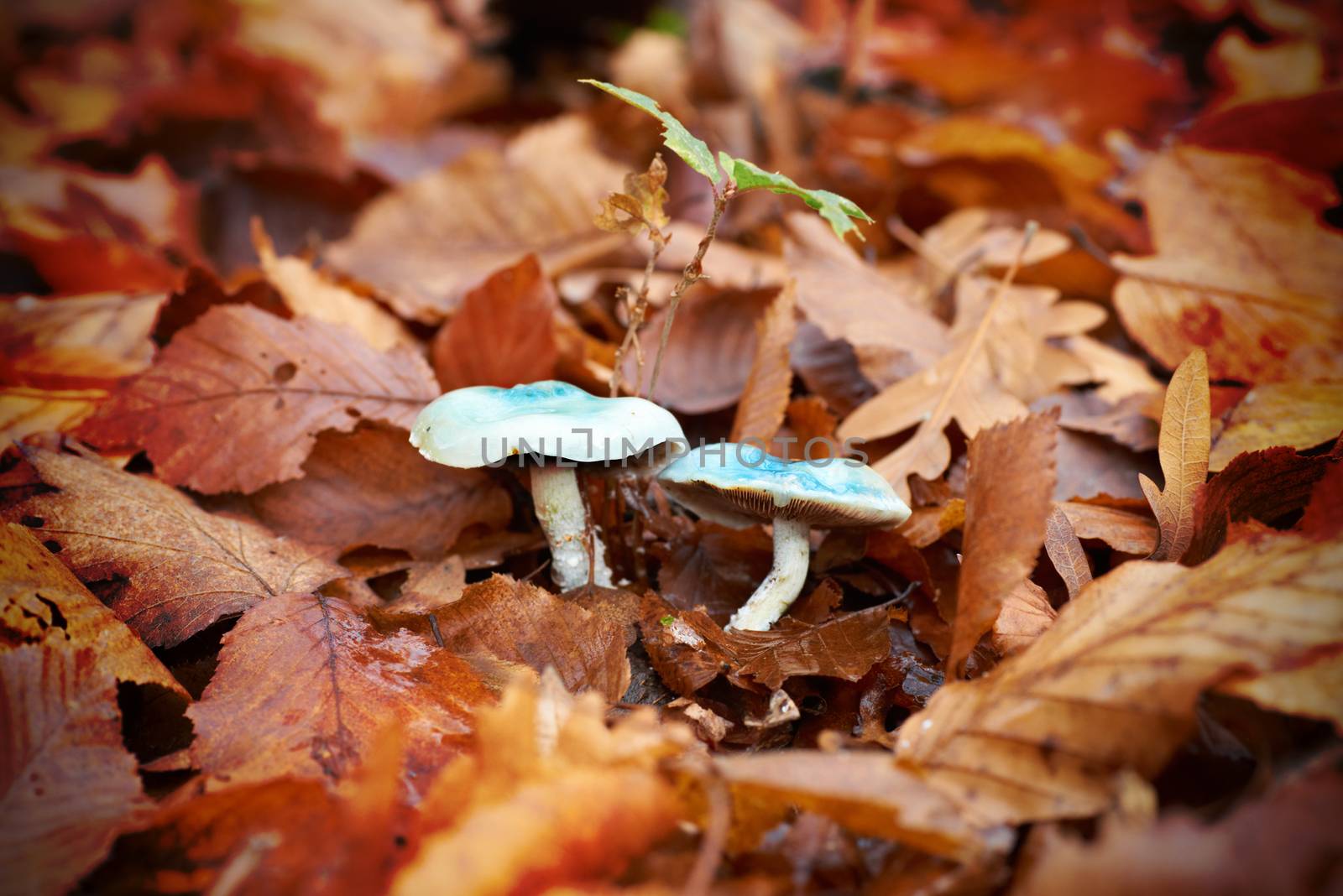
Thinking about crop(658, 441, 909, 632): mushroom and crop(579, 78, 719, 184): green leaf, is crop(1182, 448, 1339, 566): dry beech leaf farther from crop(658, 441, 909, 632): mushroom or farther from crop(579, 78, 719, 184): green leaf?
crop(579, 78, 719, 184): green leaf

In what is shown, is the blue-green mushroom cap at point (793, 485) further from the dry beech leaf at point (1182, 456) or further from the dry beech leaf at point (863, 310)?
the dry beech leaf at point (863, 310)

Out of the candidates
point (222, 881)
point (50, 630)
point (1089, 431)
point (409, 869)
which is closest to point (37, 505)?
point (50, 630)

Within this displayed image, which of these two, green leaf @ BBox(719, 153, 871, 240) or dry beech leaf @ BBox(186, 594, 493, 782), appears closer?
dry beech leaf @ BBox(186, 594, 493, 782)

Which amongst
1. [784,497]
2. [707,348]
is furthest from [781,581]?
[707,348]

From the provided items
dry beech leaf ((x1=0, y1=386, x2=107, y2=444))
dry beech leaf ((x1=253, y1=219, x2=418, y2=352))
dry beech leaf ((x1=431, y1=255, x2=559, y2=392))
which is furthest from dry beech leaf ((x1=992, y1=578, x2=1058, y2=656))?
dry beech leaf ((x1=0, y1=386, x2=107, y2=444))

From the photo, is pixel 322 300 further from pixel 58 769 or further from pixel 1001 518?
pixel 1001 518

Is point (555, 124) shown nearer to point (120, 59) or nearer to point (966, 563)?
point (966, 563)
